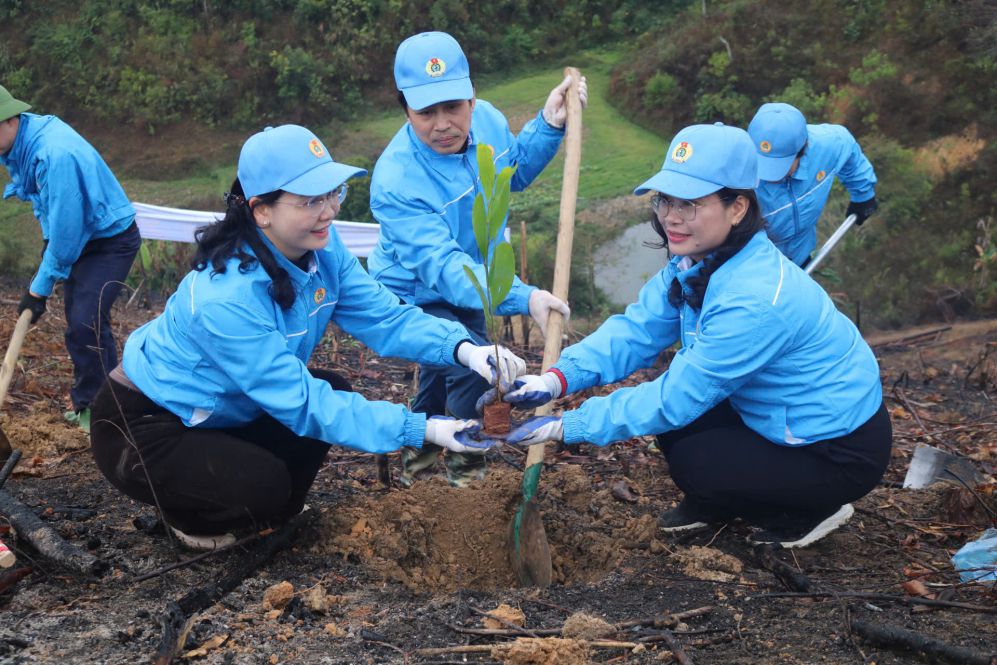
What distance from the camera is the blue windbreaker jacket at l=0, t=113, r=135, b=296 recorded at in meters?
4.70

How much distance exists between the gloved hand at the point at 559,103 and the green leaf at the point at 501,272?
4.63 ft

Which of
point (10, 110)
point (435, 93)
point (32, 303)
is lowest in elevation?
point (32, 303)

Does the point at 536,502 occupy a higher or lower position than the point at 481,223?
lower

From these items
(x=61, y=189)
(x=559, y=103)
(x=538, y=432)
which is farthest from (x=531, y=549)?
(x=61, y=189)

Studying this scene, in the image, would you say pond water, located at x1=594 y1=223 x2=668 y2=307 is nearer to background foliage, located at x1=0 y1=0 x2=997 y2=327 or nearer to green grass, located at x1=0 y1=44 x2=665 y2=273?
background foliage, located at x1=0 y1=0 x2=997 y2=327

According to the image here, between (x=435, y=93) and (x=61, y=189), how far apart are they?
2.03 metres

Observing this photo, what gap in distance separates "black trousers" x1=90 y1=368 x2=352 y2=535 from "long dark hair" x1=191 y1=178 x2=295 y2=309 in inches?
21.7

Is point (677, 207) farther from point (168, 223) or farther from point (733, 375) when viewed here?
point (168, 223)

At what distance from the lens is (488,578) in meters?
3.57

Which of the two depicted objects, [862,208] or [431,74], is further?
[862,208]

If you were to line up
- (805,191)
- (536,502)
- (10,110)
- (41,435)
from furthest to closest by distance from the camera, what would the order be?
1. (805,191)
2. (41,435)
3. (10,110)
4. (536,502)

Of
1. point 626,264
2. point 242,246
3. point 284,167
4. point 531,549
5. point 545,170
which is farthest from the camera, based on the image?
point 545,170

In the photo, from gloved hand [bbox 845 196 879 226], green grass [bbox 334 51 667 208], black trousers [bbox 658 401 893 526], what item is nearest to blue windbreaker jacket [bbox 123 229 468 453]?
black trousers [bbox 658 401 893 526]

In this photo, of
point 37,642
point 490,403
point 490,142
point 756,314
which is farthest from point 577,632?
point 490,142
